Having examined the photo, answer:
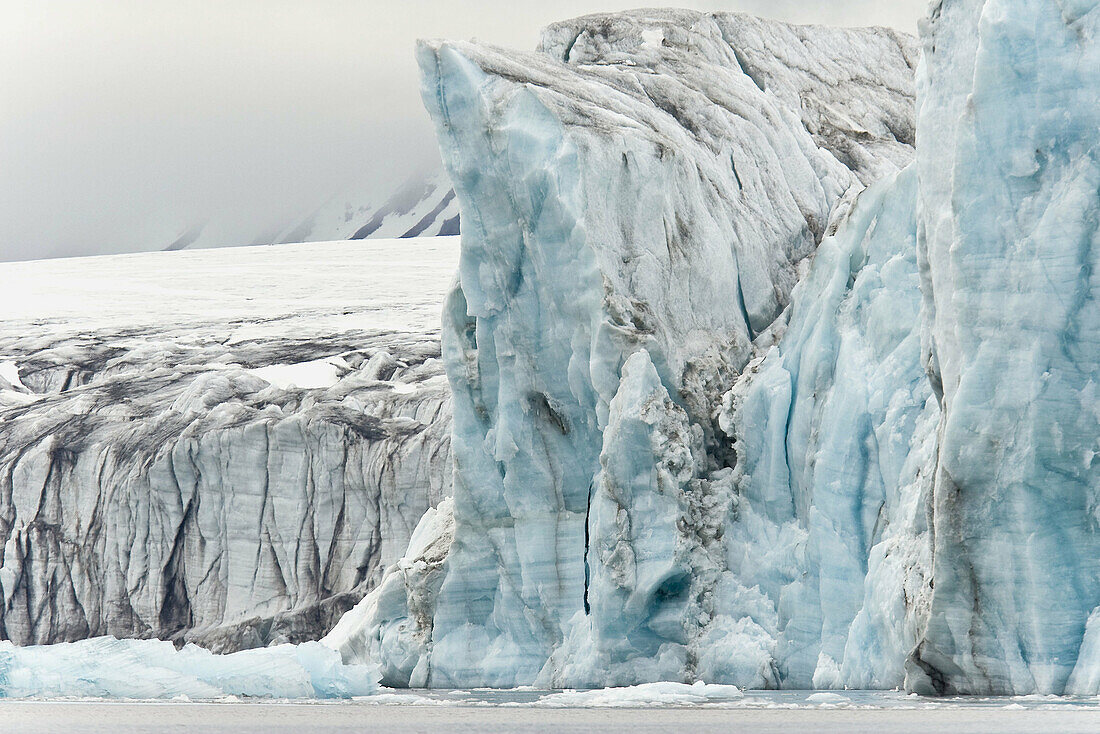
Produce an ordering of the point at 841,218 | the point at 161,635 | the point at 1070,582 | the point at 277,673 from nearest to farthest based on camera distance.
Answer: the point at 1070,582
the point at 277,673
the point at 841,218
the point at 161,635

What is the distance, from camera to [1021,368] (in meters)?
12.8

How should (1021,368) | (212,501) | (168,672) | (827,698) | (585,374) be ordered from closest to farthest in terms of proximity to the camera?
(1021,368), (827,698), (168,672), (585,374), (212,501)

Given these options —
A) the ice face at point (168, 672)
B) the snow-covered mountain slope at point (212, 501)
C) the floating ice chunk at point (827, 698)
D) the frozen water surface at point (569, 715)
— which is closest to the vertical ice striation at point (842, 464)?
the frozen water surface at point (569, 715)

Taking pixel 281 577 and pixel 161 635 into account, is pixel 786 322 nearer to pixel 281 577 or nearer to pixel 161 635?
pixel 281 577

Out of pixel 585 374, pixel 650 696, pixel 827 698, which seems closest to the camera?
pixel 827 698

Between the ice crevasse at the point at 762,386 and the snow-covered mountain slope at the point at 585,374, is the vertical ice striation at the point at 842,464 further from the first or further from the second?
the snow-covered mountain slope at the point at 585,374

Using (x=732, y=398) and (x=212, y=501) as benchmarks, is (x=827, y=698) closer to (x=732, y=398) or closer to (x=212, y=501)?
(x=732, y=398)

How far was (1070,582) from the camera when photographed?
41.6 feet

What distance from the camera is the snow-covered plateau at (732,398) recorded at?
509 inches

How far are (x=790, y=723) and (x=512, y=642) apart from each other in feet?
21.3

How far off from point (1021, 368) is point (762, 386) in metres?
4.60

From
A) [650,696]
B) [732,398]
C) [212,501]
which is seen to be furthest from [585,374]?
[212,501]

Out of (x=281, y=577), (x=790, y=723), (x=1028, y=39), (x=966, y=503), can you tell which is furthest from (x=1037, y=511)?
(x=281, y=577)

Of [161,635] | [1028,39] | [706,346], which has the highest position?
[1028,39]
